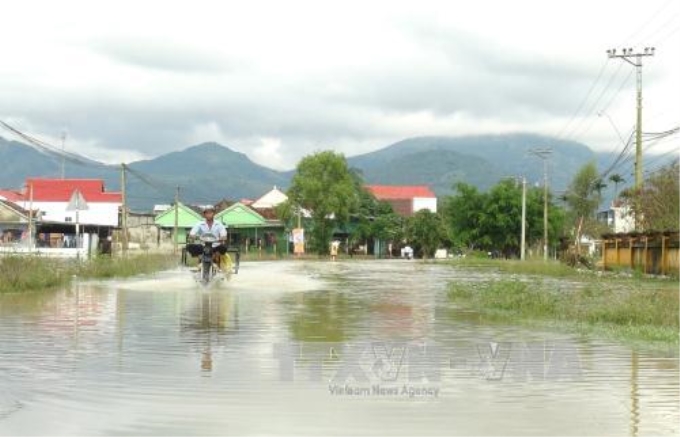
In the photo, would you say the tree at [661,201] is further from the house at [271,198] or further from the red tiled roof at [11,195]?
the house at [271,198]

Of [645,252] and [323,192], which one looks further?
[323,192]

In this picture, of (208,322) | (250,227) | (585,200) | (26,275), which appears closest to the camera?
(208,322)

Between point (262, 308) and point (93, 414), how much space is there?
812 centimetres

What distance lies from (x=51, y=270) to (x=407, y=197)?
117m

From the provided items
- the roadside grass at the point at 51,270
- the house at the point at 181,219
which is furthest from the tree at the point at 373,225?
the roadside grass at the point at 51,270

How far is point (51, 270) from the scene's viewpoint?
2052 cm

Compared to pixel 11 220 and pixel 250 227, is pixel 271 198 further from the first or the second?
pixel 11 220

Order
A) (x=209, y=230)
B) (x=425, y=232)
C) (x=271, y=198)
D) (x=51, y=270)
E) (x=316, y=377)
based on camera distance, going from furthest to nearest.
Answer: (x=271, y=198) < (x=425, y=232) < (x=51, y=270) < (x=209, y=230) < (x=316, y=377)

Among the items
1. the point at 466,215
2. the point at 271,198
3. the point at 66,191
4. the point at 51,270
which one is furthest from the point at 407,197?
the point at 51,270

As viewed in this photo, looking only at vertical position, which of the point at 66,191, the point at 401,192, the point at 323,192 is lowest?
the point at 323,192

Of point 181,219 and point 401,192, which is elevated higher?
point 401,192

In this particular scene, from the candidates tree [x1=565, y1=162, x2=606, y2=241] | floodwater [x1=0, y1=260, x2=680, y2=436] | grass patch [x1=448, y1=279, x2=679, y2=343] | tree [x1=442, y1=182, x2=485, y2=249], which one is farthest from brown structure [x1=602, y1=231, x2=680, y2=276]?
tree [x1=565, y1=162, x2=606, y2=241]

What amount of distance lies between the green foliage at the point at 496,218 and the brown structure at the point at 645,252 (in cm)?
3436

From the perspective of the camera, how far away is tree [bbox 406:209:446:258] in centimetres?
8794
